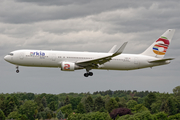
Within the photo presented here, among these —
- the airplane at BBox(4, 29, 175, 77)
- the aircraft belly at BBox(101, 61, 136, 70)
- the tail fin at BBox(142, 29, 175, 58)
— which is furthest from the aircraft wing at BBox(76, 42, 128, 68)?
the tail fin at BBox(142, 29, 175, 58)

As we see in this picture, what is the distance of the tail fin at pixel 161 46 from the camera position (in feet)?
249

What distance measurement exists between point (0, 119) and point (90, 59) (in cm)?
12894

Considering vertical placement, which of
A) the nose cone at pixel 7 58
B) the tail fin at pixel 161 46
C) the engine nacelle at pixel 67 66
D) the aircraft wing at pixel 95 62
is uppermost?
the tail fin at pixel 161 46

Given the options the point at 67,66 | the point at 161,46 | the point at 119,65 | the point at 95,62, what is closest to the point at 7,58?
the point at 67,66

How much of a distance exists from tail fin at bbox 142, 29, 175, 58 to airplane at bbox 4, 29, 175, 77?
2.80 meters

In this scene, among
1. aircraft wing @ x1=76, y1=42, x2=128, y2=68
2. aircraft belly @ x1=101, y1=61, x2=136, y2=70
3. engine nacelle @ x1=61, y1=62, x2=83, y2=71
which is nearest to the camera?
aircraft wing @ x1=76, y1=42, x2=128, y2=68

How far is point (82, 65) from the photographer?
67812mm

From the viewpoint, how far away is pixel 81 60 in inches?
2662

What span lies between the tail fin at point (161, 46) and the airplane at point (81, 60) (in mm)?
2797

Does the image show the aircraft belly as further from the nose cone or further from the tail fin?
the nose cone

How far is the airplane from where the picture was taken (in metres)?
66.0

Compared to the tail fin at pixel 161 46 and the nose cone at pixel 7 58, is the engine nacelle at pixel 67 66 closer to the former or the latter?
the nose cone at pixel 7 58

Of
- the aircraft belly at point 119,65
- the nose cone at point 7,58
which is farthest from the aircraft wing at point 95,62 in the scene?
the nose cone at point 7,58

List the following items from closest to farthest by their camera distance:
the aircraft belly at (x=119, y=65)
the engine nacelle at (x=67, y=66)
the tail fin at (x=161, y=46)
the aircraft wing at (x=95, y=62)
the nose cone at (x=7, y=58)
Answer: the aircraft wing at (x=95, y=62)
the engine nacelle at (x=67, y=66)
the nose cone at (x=7, y=58)
the aircraft belly at (x=119, y=65)
the tail fin at (x=161, y=46)
